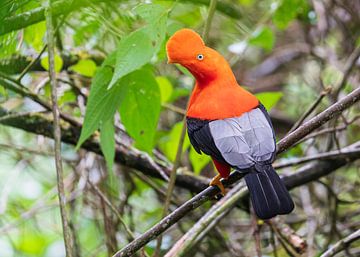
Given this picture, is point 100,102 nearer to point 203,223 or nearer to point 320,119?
point 203,223

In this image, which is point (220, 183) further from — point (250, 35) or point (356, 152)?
point (250, 35)

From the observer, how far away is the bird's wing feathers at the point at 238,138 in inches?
81.3

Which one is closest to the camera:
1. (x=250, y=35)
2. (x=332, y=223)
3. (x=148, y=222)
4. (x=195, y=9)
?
(x=332, y=223)

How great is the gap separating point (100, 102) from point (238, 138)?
630mm

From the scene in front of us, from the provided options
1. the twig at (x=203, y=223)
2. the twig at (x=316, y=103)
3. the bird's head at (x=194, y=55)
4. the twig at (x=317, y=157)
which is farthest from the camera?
the twig at (x=317, y=157)

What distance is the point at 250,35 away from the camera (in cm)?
366

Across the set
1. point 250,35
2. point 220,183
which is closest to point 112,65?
point 220,183

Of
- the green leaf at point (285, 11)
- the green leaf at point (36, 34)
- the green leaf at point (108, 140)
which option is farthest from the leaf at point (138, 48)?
the green leaf at point (285, 11)

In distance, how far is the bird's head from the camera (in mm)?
2293

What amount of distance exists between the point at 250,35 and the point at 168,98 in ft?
2.20

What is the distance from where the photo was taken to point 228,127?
2223mm

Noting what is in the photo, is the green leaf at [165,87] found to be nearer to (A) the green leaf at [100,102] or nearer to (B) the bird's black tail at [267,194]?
(A) the green leaf at [100,102]

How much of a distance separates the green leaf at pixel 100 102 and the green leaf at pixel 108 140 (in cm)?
10

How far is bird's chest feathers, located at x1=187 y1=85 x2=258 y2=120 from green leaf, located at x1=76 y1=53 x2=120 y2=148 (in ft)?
1.06
